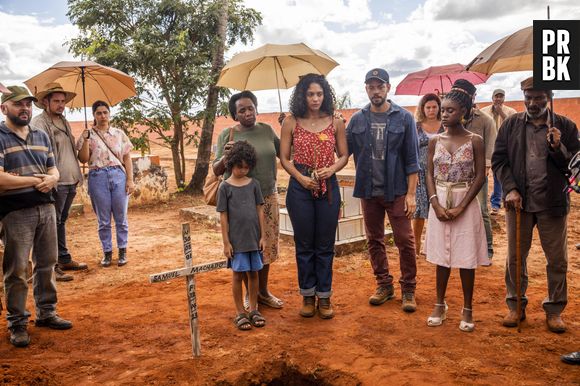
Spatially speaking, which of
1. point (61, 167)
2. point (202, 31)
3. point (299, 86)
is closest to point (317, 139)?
point (299, 86)

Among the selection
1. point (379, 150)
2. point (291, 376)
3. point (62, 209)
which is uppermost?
point (379, 150)

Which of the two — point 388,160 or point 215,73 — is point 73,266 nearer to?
point 388,160

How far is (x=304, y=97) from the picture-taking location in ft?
14.3

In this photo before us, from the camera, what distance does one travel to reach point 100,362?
377 centimetres

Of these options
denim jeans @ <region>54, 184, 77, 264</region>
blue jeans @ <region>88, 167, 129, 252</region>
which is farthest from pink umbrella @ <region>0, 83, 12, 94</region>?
blue jeans @ <region>88, 167, 129, 252</region>

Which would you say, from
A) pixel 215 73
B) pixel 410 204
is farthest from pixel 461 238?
pixel 215 73

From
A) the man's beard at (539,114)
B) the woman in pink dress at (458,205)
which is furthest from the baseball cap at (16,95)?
the man's beard at (539,114)

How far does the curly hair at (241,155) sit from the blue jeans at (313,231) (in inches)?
16.8

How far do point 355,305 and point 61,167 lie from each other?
3592 mm

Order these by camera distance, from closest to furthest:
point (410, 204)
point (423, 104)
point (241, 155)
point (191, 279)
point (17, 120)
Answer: point (191, 279), point (17, 120), point (241, 155), point (410, 204), point (423, 104)

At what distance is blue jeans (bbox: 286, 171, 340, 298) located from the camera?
4.37 metres

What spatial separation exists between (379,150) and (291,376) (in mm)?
2080

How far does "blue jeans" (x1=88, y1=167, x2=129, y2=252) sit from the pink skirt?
3997 mm

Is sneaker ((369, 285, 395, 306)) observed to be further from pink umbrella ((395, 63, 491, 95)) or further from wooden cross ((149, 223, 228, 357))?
pink umbrella ((395, 63, 491, 95))
